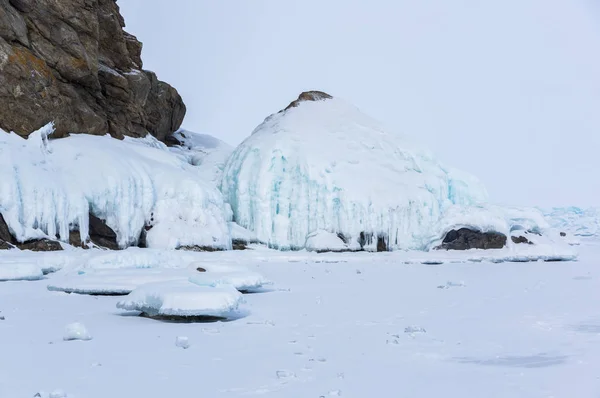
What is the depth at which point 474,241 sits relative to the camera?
1087 inches

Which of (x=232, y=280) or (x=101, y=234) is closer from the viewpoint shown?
(x=232, y=280)

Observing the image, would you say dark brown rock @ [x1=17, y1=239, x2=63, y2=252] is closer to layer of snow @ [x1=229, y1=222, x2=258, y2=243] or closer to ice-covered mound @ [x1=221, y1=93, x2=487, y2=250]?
layer of snow @ [x1=229, y1=222, x2=258, y2=243]

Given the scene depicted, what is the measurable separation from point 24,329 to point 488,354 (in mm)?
5540

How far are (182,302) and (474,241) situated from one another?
73.6ft

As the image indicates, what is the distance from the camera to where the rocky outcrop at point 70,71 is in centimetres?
2158

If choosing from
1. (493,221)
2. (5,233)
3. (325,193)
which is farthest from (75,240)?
(493,221)

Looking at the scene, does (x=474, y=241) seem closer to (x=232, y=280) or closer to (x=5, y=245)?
(x=232, y=280)

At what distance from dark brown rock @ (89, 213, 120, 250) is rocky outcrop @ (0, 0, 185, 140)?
4176 millimetres

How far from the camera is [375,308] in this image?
9.59 metres

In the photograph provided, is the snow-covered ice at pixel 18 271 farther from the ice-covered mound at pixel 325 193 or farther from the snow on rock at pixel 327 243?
the snow on rock at pixel 327 243

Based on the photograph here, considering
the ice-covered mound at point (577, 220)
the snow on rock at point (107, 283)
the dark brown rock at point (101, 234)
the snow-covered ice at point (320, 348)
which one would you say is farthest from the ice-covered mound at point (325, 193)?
the ice-covered mound at point (577, 220)

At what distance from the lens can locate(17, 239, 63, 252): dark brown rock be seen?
18.4m

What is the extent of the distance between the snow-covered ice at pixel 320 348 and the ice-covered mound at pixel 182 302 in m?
0.17

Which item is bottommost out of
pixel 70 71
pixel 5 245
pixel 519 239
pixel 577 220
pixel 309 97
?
pixel 5 245
